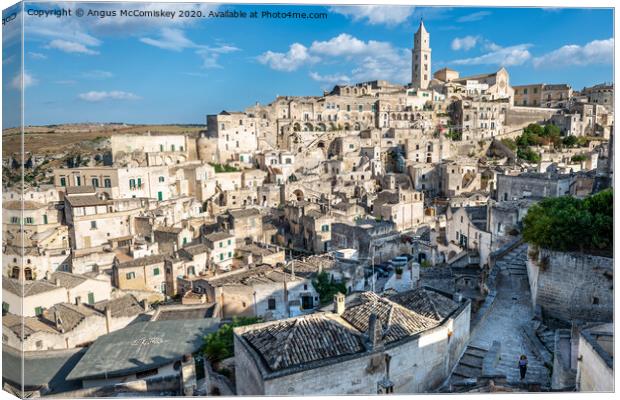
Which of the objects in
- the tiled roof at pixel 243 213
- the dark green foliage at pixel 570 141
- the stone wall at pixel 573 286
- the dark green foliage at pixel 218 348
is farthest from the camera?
the dark green foliage at pixel 570 141

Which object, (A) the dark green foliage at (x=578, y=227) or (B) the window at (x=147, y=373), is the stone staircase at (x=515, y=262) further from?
(B) the window at (x=147, y=373)

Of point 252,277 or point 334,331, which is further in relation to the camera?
point 252,277

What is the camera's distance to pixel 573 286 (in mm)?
9008

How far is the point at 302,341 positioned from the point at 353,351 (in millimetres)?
723

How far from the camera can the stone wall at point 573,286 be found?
861 centimetres

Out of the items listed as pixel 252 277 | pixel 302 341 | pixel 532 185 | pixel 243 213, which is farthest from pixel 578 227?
pixel 243 213

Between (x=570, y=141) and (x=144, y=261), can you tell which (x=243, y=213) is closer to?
(x=144, y=261)

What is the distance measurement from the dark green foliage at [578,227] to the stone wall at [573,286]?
0.25m

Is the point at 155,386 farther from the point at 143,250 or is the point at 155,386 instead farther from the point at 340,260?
the point at 143,250

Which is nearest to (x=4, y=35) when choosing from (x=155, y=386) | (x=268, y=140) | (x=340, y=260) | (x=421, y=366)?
(x=155, y=386)

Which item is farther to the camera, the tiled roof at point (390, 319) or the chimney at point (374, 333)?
the tiled roof at point (390, 319)

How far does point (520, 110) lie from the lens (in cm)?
4131

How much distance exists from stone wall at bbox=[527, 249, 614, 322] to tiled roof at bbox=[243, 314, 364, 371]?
4678 mm

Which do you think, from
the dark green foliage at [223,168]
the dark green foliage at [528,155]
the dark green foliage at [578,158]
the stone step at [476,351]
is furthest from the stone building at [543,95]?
the stone step at [476,351]
